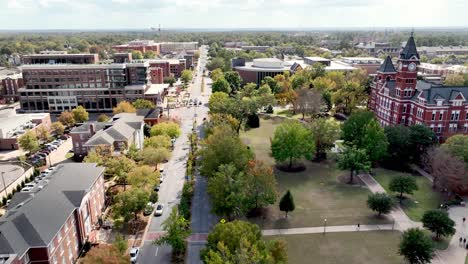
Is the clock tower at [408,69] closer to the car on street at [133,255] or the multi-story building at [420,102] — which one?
the multi-story building at [420,102]

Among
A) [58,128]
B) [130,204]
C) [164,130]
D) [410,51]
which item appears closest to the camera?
[130,204]

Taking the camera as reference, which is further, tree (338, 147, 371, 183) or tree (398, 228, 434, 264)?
tree (338, 147, 371, 183)

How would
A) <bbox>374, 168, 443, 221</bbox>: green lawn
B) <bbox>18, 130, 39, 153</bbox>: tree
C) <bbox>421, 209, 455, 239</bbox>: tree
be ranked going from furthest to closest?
<bbox>18, 130, 39, 153</bbox>: tree → <bbox>374, 168, 443, 221</bbox>: green lawn → <bbox>421, 209, 455, 239</bbox>: tree

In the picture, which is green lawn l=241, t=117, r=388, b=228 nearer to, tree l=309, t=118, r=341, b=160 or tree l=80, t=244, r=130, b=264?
tree l=309, t=118, r=341, b=160

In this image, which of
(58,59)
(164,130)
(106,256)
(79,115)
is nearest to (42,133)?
(79,115)

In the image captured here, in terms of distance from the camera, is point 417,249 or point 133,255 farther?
point 133,255

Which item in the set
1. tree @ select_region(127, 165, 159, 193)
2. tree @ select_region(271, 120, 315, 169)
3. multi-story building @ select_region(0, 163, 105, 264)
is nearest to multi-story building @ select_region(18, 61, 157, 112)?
tree @ select_region(271, 120, 315, 169)

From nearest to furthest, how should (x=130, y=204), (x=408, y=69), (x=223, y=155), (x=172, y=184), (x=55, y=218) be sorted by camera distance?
1. (x=55, y=218)
2. (x=130, y=204)
3. (x=223, y=155)
4. (x=172, y=184)
5. (x=408, y=69)

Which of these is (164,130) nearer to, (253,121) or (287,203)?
(253,121)

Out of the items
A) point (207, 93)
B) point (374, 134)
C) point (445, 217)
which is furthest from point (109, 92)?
point (445, 217)
